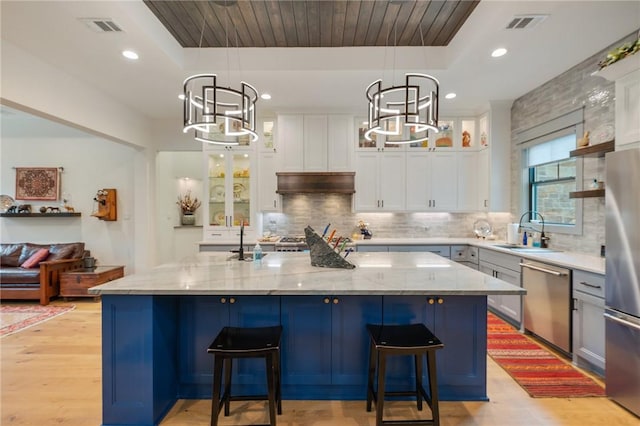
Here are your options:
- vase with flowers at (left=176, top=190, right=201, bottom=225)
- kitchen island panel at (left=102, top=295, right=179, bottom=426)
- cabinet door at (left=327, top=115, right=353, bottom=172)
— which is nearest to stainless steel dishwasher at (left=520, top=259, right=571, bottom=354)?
cabinet door at (left=327, top=115, right=353, bottom=172)

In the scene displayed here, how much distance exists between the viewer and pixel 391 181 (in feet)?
15.5

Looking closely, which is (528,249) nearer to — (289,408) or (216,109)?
(289,408)

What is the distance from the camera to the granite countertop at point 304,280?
68.6 inches

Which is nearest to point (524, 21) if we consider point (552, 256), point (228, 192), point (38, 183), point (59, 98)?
point (552, 256)

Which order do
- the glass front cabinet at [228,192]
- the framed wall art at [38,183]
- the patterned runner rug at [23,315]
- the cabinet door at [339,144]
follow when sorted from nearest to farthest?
the patterned runner rug at [23,315]
the cabinet door at [339,144]
the glass front cabinet at [228,192]
the framed wall art at [38,183]

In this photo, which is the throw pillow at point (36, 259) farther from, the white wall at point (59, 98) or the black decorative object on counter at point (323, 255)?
the black decorative object on counter at point (323, 255)

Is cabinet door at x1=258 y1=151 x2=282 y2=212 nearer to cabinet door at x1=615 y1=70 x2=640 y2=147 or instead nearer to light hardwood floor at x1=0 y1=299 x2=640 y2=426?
light hardwood floor at x1=0 y1=299 x2=640 y2=426

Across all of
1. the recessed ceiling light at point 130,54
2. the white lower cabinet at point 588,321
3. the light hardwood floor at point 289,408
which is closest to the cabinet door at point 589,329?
the white lower cabinet at point 588,321

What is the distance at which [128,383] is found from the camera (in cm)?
190

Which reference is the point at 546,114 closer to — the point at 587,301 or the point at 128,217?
the point at 587,301

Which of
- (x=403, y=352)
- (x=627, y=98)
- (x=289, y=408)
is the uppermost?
(x=627, y=98)

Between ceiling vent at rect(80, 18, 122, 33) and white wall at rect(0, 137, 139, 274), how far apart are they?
3205 mm

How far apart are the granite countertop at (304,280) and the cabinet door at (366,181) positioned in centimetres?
215

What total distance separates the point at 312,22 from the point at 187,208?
4.99m
